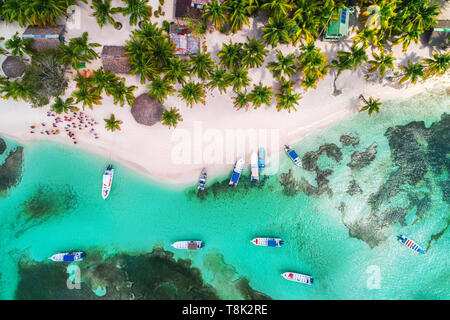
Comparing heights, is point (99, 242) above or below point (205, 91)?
below

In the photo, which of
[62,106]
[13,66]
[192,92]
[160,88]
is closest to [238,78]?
[192,92]

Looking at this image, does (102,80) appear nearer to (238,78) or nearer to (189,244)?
(238,78)

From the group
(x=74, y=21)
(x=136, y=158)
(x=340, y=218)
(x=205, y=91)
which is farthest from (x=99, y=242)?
(x=340, y=218)

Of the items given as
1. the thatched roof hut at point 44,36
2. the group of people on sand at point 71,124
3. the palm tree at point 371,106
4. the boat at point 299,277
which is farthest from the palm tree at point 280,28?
the boat at point 299,277

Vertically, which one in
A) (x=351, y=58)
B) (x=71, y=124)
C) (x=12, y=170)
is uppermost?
(x=351, y=58)

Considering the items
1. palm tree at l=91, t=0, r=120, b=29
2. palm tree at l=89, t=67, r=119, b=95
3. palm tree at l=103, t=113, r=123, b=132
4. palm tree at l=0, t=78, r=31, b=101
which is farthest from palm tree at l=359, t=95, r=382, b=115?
palm tree at l=0, t=78, r=31, b=101

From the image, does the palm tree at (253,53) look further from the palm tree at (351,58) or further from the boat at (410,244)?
the boat at (410,244)

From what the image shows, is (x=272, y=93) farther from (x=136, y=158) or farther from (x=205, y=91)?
(x=136, y=158)
